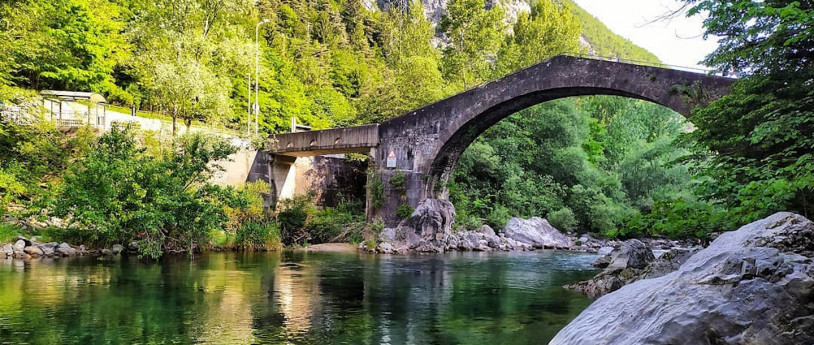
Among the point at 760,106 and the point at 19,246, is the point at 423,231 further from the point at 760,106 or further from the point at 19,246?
the point at 760,106

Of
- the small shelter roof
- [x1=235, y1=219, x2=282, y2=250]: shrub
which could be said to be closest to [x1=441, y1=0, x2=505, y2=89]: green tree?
[x1=235, y1=219, x2=282, y2=250]: shrub

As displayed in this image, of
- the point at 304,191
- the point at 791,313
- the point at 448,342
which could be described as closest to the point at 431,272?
the point at 448,342

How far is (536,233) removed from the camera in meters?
23.9

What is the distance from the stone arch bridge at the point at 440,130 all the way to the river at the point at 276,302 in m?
5.99

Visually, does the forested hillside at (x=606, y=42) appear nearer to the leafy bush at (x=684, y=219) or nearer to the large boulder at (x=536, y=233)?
the large boulder at (x=536, y=233)

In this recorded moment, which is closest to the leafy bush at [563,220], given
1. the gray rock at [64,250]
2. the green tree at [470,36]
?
the green tree at [470,36]

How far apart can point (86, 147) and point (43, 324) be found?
483 inches

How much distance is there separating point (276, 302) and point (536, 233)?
16947 mm

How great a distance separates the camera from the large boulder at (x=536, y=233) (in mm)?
23312

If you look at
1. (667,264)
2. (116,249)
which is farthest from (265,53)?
(667,264)

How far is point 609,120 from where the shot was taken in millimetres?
39031

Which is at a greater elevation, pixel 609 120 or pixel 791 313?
pixel 609 120

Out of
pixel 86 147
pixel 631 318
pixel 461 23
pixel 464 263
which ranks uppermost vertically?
pixel 461 23

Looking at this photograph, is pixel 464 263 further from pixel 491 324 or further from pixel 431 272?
pixel 491 324
